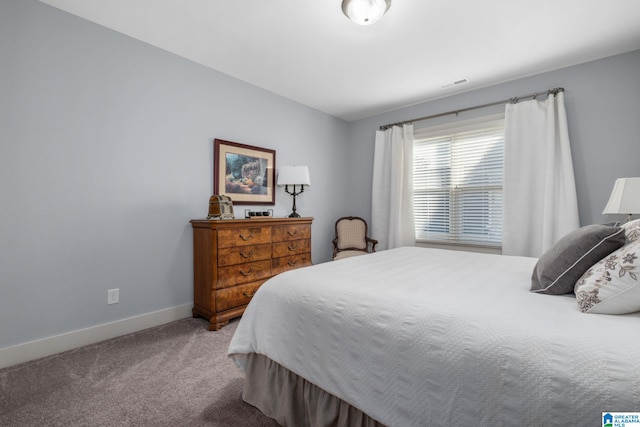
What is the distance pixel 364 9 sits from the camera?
1.93 m

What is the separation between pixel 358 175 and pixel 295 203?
4.36ft

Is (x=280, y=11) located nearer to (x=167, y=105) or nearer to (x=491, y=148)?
(x=167, y=105)

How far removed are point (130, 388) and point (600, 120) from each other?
4.46 metres

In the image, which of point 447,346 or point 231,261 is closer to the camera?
point 447,346

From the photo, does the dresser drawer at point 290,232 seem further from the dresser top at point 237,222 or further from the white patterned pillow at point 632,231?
the white patterned pillow at point 632,231

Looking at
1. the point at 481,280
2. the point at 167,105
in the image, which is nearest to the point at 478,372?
the point at 481,280

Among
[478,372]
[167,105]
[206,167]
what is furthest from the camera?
[206,167]

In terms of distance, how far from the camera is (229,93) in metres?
3.09

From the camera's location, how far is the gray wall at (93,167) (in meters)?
1.91

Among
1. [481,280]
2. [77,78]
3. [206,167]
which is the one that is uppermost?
[77,78]

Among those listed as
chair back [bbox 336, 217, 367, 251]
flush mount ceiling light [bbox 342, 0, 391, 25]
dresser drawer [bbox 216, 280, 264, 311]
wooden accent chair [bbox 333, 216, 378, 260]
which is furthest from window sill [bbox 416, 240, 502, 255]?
flush mount ceiling light [bbox 342, 0, 391, 25]

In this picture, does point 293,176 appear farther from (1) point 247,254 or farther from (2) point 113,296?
(2) point 113,296

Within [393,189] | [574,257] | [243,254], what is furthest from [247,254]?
[574,257]

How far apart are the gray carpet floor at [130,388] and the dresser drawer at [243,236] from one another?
0.86m
